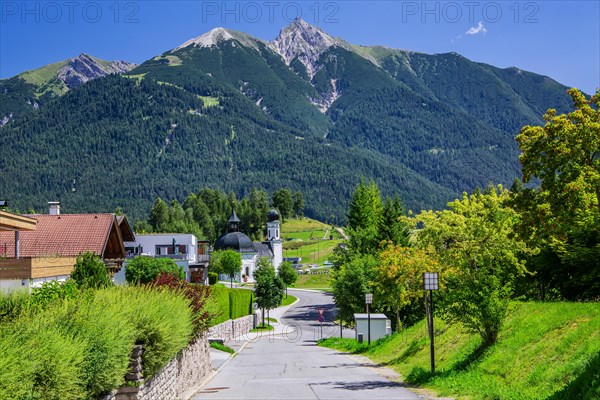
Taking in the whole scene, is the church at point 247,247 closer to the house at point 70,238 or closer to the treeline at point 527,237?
the house at point 70,238

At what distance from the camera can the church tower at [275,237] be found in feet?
532

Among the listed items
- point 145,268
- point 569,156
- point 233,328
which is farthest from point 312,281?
point 569,156

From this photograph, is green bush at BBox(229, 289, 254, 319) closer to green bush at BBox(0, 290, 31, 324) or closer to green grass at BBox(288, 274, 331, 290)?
green bush at BBox(0, 290, 31, 324)

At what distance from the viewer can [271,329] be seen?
2744 inches

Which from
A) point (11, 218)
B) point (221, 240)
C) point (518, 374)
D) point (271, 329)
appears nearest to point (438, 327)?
point (518, 374)

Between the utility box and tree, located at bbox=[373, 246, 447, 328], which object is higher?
tree, located at bbox=[373, 246, 447, 328]

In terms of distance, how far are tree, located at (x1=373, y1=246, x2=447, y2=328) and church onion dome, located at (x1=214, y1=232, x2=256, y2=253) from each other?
104 m

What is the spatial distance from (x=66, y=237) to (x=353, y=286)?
2046 cm

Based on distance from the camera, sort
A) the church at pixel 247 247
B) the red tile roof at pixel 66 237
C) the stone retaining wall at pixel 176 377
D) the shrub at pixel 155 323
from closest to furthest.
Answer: the stone retaining wall at pixel 176 377
the shrub at pixel 155 323
the red tile roof at pixel 66 237
the church at pixel 247 247

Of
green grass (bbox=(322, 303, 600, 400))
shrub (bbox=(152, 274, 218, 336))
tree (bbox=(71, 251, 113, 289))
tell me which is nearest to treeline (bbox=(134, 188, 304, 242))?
tree (bbox=(71, 251, 113, 289))

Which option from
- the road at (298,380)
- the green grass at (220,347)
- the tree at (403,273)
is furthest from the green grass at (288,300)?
the tree at (403,273)

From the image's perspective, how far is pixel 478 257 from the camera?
77.4ft

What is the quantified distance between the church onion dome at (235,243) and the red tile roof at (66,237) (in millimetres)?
101024

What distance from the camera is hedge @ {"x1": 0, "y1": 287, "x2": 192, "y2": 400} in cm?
877
